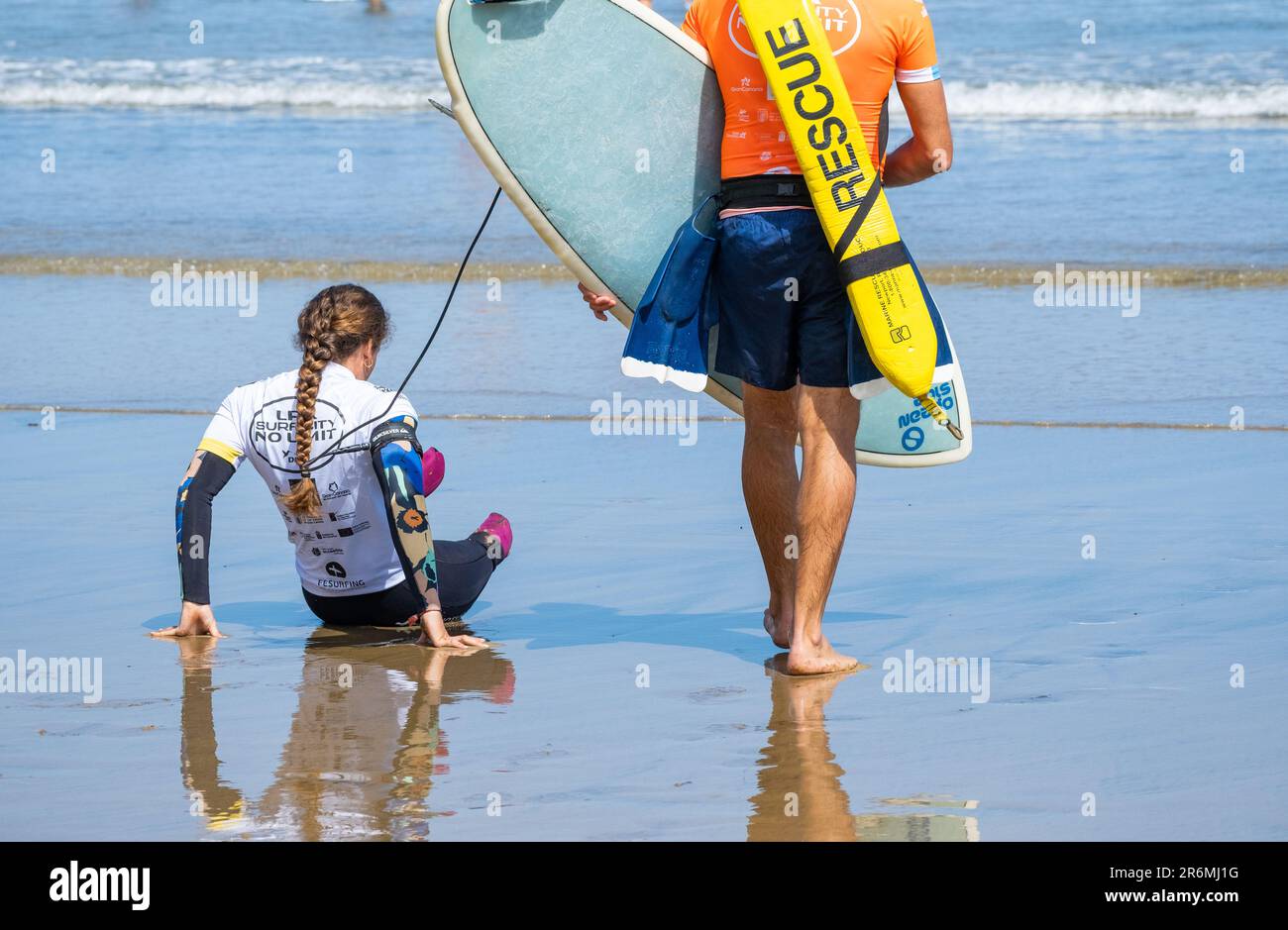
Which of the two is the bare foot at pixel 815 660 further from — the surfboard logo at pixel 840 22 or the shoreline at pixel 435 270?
the shoreline at pixel 435 270

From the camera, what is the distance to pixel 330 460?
4320 mm

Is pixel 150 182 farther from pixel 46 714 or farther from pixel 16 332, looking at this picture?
pixel 46 714

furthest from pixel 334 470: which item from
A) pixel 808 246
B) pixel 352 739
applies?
pixel 808 246

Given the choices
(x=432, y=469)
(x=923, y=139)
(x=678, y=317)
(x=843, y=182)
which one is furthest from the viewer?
(x=432, y=469)

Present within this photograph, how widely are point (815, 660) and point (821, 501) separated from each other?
375mm

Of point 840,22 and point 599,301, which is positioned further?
point 599,301

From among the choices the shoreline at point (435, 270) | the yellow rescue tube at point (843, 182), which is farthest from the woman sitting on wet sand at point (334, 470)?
the shoreline at point (435, 270)

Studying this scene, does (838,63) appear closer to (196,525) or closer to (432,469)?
(432,469)

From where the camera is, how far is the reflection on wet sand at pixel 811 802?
302 centimetres

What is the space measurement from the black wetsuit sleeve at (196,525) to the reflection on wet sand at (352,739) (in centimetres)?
16

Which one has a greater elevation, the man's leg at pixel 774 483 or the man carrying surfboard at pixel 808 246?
the man carrying surfboard at pixel 808 246

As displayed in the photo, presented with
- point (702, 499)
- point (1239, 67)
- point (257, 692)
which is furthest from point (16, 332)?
point (1239, 67)

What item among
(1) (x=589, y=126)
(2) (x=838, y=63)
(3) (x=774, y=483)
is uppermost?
(1) (x=589, y=126)

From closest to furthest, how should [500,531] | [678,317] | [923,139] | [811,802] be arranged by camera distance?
[811,802]
[923,139]
[678,317]
[500,531]
